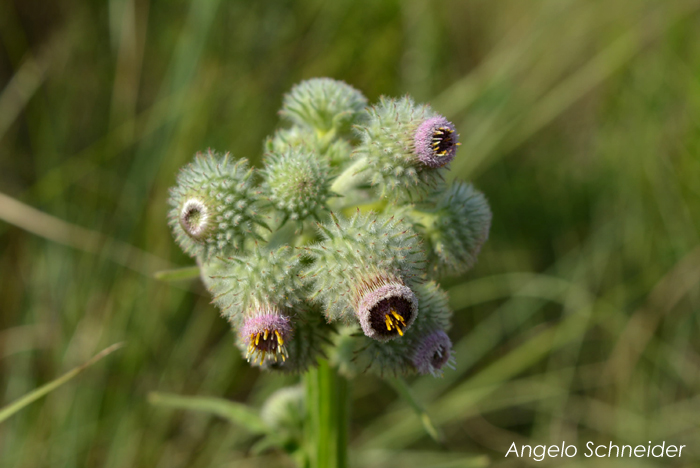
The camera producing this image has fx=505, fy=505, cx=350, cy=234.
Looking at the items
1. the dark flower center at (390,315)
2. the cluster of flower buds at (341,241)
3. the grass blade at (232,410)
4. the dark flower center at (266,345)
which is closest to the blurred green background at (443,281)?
the grass blade at (232,410)

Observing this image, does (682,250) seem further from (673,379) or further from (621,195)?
(673,379)

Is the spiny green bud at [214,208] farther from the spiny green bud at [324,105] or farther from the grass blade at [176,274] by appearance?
the spiny green bud at [324,105]

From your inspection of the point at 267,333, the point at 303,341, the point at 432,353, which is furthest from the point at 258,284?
the point at 432,353

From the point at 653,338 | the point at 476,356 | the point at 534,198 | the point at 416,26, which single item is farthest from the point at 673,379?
the point at 416,26

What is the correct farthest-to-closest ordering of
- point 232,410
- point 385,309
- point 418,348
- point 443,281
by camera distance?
point 443,281, point 232,410, point 418,348, point 385,309

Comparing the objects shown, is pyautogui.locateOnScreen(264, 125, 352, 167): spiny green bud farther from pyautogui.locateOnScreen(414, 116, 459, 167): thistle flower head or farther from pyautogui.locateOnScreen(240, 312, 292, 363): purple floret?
pyautogui.locateOnScreen(240, 312, 292, 363): purple floret

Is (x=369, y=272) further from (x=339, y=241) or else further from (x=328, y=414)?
(x=328, y=414)

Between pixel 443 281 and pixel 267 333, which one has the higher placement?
pixel 443 281
